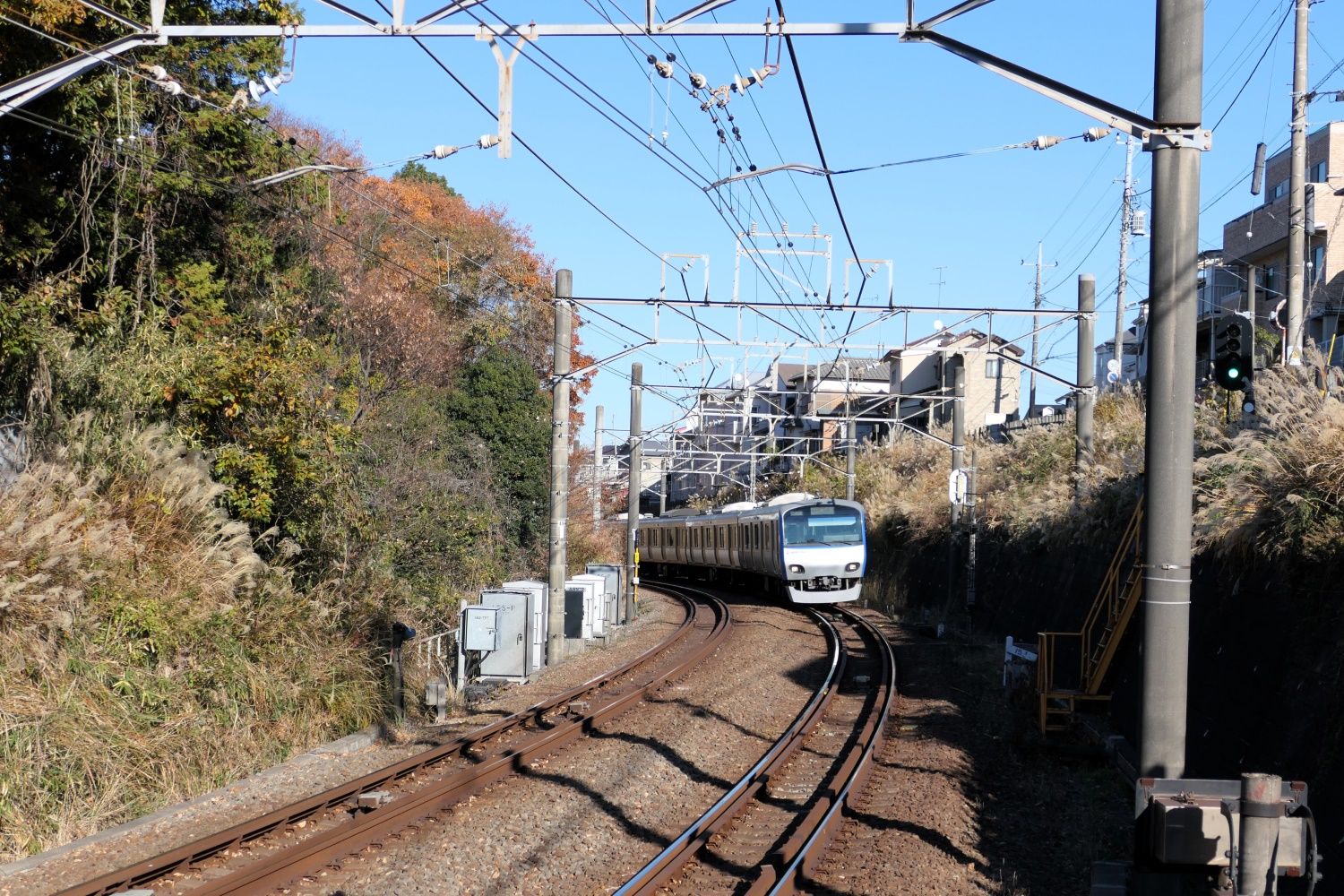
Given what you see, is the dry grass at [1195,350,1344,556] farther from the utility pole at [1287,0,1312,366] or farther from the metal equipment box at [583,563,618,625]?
the metal equipment box at [583,563,618,625]

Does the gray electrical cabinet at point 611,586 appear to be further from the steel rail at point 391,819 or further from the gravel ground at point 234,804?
the steel rail at point 391,819

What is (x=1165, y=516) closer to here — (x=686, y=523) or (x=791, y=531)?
(x=791, y=531)

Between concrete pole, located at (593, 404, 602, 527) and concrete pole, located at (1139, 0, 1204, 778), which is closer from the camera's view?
concrete pole, located at (1139, 0, 1204, 778)

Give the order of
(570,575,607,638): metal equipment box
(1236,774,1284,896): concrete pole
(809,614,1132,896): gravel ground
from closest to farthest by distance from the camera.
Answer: (1236,774,1284,896): concrete pole → (809,614,1132,896): gravel ground → (570,575,607,638): metal equipment box

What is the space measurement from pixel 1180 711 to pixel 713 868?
133 inches

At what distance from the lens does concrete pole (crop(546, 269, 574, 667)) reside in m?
18.6

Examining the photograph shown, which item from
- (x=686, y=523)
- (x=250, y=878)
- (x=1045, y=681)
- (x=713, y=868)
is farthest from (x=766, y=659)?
(x=686, y=523)

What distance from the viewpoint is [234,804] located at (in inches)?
368

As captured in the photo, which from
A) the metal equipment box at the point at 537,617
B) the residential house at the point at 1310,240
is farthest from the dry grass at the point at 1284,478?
the residential house at the point at 1310,240

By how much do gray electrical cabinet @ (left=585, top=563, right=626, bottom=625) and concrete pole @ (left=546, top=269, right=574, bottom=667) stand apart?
483 cm

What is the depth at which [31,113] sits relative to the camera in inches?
469

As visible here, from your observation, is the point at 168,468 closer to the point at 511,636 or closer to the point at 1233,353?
the point at 511,636

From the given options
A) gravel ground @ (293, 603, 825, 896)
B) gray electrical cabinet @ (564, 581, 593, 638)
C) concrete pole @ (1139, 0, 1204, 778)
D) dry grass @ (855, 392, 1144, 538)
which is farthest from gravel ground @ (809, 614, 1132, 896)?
gray electrical cabinet @ (564, 581, 593, 638)

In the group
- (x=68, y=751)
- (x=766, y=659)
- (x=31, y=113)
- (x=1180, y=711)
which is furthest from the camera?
(x=766, y=659)
